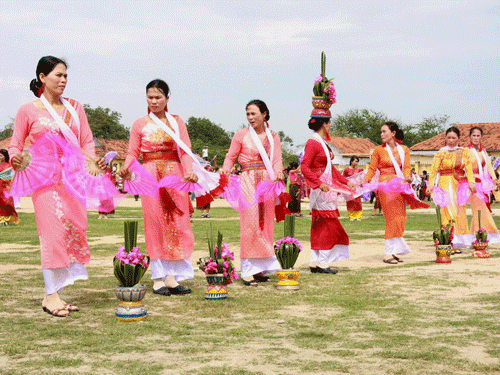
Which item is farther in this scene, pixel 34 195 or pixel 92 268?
pixel 92 268

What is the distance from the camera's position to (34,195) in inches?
243

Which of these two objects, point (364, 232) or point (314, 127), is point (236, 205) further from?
point (364, 232)

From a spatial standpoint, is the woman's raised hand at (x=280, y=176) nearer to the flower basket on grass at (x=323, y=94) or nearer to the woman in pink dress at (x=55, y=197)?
the flower basket on grass at (x=323, y=94)

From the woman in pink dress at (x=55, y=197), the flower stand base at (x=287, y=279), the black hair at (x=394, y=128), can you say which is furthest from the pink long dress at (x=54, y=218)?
the black hair at (x=394, y=128)

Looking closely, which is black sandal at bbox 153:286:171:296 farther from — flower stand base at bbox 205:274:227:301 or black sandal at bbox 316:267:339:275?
black sandal at bbox 316:267:339:275

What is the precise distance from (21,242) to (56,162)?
7482mm

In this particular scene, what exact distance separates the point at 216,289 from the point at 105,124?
8183cm

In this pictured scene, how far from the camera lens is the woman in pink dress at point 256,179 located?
8000 millimetres

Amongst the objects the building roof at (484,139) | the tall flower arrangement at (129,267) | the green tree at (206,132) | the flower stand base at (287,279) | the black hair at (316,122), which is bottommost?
the flower stand base at (287,279)

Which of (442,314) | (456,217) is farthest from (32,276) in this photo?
(456,217)

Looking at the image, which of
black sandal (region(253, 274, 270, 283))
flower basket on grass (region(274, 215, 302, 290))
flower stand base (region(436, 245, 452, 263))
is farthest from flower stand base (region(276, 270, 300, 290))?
flower stand base (region(436, 245, 452, 263))

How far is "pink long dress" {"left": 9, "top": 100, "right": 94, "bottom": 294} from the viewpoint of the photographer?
6.07 metres

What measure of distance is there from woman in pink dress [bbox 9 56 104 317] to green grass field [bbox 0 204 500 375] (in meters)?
0.33

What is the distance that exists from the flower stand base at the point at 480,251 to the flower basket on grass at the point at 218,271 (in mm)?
5067
